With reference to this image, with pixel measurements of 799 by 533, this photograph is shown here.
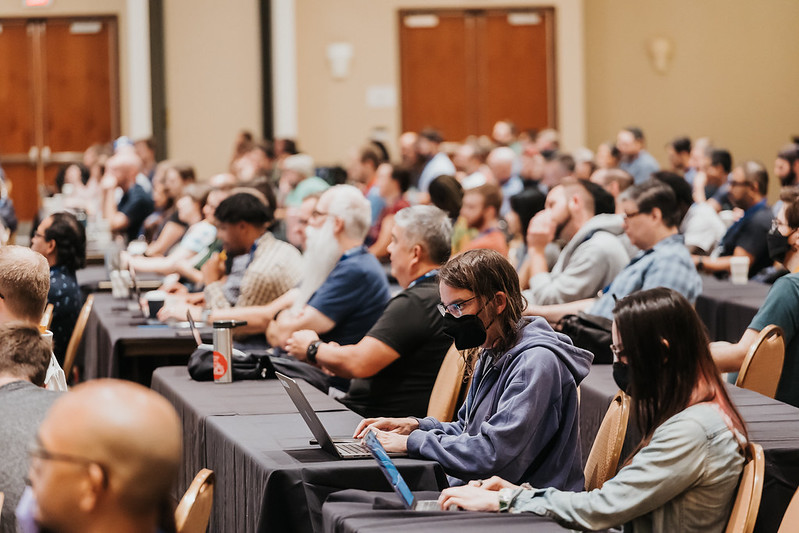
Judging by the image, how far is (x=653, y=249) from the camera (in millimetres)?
4793

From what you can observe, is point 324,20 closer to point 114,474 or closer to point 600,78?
point 600,78

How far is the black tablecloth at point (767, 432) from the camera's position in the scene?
2.98 meters

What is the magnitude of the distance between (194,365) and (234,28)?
35.2 ft

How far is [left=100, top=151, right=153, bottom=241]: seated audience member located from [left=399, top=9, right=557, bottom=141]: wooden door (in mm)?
5181

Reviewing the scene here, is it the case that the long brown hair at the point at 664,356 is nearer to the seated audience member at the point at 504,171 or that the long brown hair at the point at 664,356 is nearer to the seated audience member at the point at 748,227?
the seated audience member at the point at 748,227

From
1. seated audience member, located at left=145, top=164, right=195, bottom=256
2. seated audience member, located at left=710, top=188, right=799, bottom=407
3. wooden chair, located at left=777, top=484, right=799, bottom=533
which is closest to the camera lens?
wooden chair, located at left=777, top=484, right=799, bottom=533

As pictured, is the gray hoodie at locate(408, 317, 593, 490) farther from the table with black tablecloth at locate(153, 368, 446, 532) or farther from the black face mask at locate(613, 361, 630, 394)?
the black face mask at locate(613, 361, 630, 394)

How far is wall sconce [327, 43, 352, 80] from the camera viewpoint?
47.2 ft

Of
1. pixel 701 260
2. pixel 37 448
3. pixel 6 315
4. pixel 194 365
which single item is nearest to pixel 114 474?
pixel 37 448

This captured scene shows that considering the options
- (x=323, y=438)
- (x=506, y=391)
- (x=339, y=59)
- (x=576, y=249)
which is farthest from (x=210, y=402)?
(x=339, y=59)

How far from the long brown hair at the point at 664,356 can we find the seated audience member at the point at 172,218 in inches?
241

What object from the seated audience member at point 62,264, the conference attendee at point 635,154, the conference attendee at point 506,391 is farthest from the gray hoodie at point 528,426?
the conference attendee at point 635,154

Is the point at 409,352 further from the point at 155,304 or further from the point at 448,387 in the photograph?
the point at 155,304

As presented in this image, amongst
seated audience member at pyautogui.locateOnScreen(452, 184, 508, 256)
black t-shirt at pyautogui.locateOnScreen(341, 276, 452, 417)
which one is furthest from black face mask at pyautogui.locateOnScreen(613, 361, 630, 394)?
seated audience member at pyautogui.locateOnScreen(452, 184, 508, 256)
